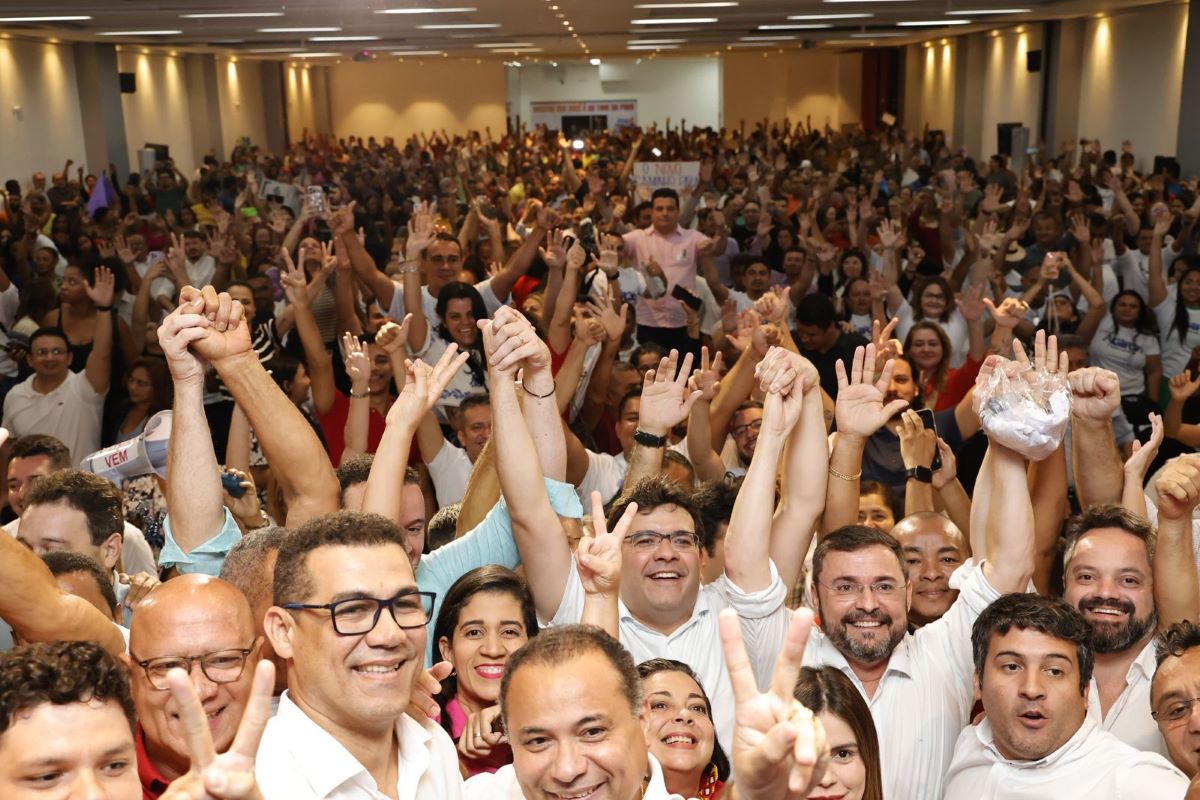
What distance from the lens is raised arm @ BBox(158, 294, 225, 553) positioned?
2965mm

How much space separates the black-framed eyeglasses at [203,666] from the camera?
96.3 inches

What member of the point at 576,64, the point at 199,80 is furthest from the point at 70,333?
the point at 576,64

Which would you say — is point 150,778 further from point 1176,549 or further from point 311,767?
point 1176,549

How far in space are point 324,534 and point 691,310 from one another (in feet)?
18.9

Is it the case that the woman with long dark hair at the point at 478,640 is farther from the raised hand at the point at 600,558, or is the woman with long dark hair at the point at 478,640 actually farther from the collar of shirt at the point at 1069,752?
the collar of shirt at the point at 1069,752

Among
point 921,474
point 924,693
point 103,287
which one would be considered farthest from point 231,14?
point 924,693

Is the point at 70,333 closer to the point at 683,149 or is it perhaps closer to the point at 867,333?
the point at 867,333

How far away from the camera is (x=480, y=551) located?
345 centimetres

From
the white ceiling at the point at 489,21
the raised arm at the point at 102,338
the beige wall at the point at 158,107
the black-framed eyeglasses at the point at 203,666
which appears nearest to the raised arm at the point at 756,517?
the black-framed eyeglasses at the point at 203,666

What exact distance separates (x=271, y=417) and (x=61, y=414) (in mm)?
3362

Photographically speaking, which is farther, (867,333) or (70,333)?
(867,333)

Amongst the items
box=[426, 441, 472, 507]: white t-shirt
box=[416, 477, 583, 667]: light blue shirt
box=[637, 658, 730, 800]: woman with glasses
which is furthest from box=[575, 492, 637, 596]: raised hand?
box=[426, 441, 472, 507]: white t-shirt

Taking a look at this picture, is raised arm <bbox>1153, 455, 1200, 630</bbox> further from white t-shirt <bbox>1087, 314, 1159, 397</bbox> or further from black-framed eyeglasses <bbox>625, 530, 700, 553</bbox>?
white t-shirt <bbox>1087, 314, 1159, 397</bbox>

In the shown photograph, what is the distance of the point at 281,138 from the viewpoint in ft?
89.2
